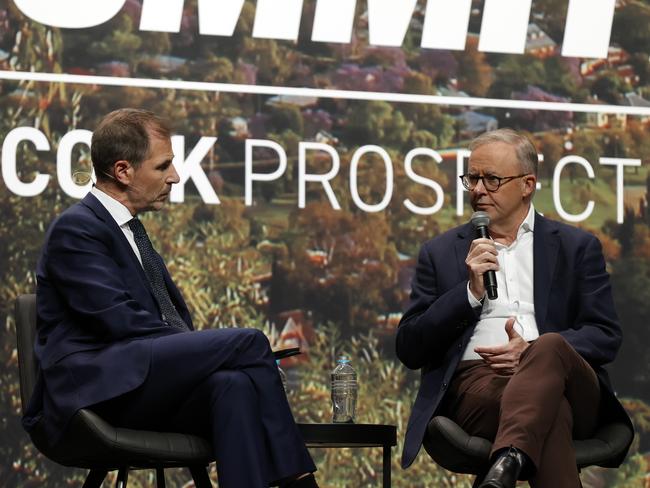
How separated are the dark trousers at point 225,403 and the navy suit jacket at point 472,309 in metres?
0.58

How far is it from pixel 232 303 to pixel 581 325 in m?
1.60

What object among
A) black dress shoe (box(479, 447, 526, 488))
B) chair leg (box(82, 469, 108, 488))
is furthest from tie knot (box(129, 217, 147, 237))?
black dress shoe (box(479, 447, 526, 488))

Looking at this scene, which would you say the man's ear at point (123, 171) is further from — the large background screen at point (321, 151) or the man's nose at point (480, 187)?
the large background screen at point (321, 151)

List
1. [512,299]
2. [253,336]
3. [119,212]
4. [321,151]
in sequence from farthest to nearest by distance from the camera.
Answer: [321,151] → [512,299] → [119,212] → [253,336]

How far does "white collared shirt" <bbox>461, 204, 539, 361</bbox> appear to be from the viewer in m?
3.61

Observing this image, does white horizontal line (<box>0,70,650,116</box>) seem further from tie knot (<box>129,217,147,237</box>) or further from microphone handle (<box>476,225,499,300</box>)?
microphone handle (<box>476,225,499,300</box>)

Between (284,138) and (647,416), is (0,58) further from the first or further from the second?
(647,416)

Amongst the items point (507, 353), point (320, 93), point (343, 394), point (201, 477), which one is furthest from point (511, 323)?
point (320, 93)

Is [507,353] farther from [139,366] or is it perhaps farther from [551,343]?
[139,366]

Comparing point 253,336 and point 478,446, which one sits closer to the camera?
point 253,336

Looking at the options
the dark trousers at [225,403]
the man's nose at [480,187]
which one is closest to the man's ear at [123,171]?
the dark trousers at [225,403]

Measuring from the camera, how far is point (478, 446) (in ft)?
10.8

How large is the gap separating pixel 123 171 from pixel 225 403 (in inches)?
30.5

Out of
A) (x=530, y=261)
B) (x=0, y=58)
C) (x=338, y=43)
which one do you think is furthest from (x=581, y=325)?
(x=0, y=58)
